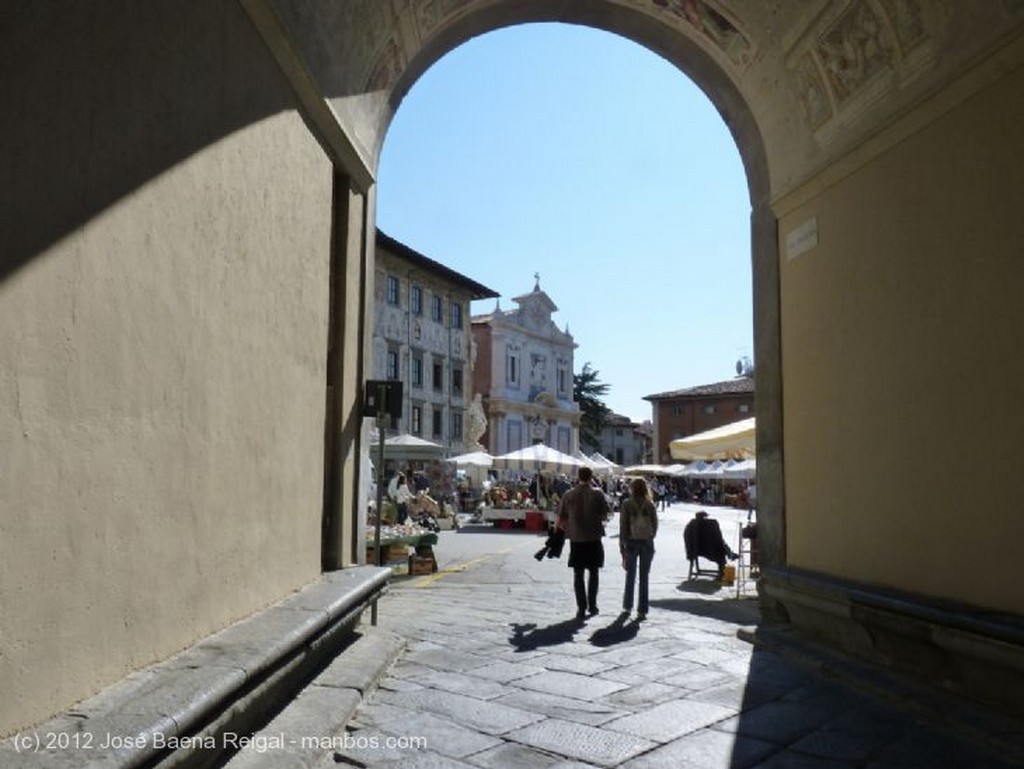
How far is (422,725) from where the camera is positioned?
14.4 feet

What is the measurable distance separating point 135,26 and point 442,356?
1353 inches

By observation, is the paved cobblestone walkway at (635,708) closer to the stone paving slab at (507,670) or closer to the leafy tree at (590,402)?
the stone paving slab at (507,670)

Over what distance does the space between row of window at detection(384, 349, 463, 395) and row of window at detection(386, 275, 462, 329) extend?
1.69 metres

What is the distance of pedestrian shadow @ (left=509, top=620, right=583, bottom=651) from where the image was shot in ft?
21.8

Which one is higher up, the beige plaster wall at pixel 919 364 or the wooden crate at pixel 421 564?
the beige plaster wall at pixel 919 364

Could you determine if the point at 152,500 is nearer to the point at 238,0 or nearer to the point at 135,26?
the point at 135,26

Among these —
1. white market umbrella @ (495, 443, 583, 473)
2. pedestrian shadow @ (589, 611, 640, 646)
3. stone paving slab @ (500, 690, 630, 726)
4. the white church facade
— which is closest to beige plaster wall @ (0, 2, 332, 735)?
stone paving slab @ (500, 690, 630, 726)

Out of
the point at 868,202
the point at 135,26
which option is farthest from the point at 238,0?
the point at 868,202

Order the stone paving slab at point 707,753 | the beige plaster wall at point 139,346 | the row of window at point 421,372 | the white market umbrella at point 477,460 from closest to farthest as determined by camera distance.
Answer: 1. the beige plaster wall at point 139,346
2. the stone paving slab at point 707,753
3. the white market umbrella at point 477,460
4. the row of window at point 421,372

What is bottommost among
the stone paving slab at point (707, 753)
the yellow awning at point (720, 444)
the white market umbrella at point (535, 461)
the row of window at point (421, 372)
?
the stone paving slab at point (707, 753)

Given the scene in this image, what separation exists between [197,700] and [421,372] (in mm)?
33091

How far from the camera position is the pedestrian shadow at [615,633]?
6.85 meters

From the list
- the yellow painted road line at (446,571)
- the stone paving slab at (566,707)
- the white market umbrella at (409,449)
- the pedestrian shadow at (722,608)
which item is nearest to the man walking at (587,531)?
the pedestrian shadow at (722,608)

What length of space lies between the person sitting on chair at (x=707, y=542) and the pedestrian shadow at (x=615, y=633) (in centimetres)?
397
